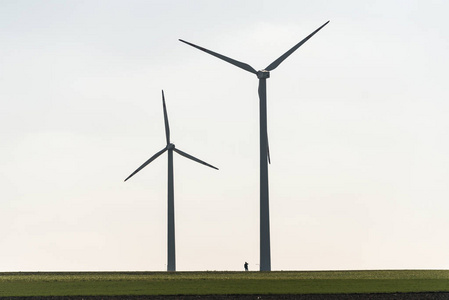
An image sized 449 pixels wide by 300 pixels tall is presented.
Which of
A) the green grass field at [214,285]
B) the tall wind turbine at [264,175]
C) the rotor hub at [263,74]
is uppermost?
the rotor hub at [263,74]

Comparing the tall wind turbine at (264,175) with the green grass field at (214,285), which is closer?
the green grass field at (214,285)

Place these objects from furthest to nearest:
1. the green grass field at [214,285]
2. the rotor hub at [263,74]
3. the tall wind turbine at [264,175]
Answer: the rotor hub at [263,74]
the tall wind turbine at [264,175]
the green grass field at [214,285]

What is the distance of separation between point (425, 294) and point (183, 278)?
2239cm

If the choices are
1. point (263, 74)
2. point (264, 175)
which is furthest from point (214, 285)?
point (263, 74)

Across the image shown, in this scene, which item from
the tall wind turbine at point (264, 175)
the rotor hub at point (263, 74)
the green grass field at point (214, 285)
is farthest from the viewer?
the rotor hub at point (263, 74)

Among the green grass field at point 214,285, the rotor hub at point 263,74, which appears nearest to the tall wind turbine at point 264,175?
the rotor hub at point 263,74

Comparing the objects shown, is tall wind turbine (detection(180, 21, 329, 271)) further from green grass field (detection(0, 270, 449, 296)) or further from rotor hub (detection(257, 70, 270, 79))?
green grass field (detection(0, 270, 449, 296))

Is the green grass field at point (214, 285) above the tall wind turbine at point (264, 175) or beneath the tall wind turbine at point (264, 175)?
beneath

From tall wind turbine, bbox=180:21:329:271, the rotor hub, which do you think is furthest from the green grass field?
the rotor hub

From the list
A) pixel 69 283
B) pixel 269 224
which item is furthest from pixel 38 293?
pixel 269 224

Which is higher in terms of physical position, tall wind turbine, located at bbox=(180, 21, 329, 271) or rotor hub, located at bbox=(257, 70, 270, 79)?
rotor hub, located at bbox=(257, 70, 270, 79)

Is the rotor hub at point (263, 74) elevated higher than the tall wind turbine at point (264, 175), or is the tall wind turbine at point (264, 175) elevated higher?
the rotor hub at point (263, 74)

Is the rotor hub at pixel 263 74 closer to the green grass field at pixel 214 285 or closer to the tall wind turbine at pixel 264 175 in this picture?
the tall wind turbine at pixel 264 175

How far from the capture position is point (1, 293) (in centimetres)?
6562
